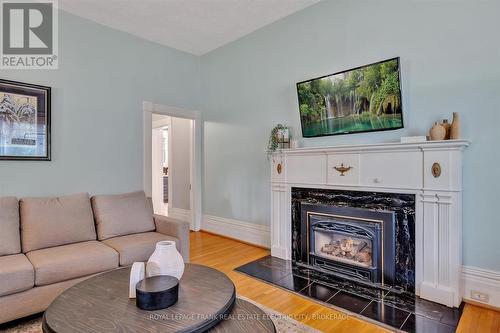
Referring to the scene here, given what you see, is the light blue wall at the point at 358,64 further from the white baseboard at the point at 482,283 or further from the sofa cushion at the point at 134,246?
the sofa cushion at the point at 134,246

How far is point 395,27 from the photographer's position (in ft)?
9.12

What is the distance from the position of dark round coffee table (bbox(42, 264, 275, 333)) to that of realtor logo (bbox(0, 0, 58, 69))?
277 centimetres

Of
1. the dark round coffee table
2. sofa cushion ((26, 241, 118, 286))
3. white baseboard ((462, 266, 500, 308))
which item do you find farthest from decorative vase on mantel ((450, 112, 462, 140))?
sofa cushion ((26, 241, 118, 286))

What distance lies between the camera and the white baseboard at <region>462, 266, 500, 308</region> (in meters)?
2.26

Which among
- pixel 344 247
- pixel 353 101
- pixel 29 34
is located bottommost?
pixel 344 247

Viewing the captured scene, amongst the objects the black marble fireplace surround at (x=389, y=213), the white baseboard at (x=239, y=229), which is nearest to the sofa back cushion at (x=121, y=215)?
the white baseboard at (x=239, y=229)

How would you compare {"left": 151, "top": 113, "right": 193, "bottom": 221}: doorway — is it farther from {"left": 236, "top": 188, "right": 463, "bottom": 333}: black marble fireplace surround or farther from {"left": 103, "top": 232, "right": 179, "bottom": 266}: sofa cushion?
{"left": 236, "top": 188, "right": 463, "bottom": 333}: black marble fireplace surround

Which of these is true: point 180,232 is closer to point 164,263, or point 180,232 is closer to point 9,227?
point 164,263

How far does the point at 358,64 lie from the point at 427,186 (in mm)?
1470

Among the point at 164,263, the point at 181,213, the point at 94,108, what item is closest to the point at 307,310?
the point at 164,263

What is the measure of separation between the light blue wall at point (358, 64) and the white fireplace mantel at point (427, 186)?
271 mm

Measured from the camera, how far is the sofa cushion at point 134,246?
104 inches

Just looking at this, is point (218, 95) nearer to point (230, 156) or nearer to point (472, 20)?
point (230, 156)

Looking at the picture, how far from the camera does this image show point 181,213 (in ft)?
18.2
